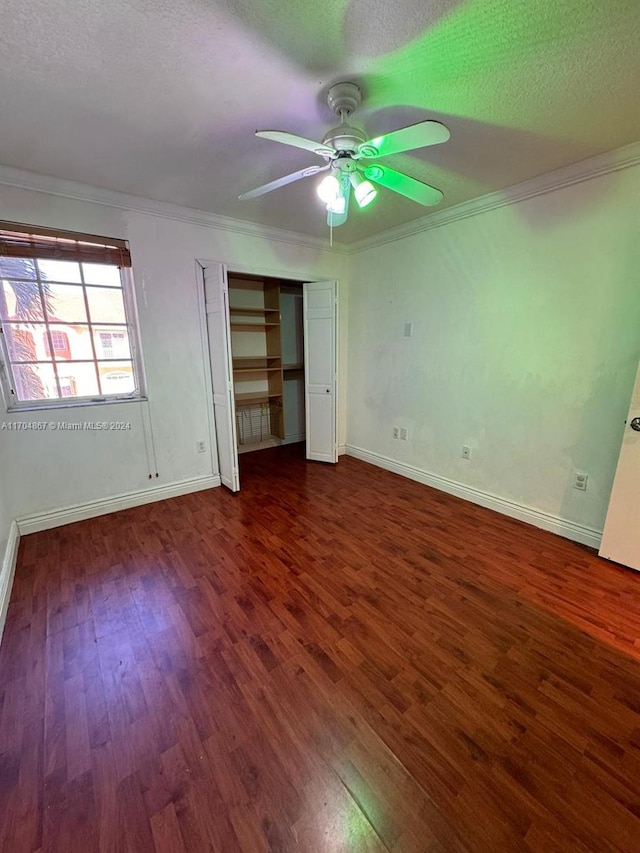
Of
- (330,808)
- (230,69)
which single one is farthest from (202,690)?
(230,69)

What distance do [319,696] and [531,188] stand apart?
131 inches

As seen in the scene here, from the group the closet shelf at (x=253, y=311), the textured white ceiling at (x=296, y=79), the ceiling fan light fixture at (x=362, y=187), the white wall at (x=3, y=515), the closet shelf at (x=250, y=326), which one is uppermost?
the textured white ceiling at (x=296, y=79)

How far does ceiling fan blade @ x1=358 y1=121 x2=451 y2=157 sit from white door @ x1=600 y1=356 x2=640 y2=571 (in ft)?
5.89

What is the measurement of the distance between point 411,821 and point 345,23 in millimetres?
2667

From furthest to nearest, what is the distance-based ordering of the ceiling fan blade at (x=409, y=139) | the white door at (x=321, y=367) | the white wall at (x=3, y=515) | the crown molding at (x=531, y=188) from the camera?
the white door at (x=321, y=367) < the white wall at (x=3, y=515) < the crown molding at (x=531, y=188) < the ceiling fan blade at (x=409, y=139)

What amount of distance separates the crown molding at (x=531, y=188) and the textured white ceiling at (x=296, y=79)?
0.32 feet

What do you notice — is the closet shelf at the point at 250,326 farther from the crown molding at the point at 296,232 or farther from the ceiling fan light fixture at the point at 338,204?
the ceiling fan light fixture at the point at 338,204

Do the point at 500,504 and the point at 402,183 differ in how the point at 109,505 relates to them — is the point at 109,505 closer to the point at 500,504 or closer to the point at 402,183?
the point at 402,183

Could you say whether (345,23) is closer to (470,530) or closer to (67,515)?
(470,530)

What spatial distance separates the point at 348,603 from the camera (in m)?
1.92

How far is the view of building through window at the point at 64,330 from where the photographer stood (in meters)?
2.44

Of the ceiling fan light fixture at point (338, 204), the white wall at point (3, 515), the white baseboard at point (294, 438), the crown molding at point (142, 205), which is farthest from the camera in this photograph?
the white baseboard at point (294, 438)

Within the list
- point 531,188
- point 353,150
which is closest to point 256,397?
point 353,150

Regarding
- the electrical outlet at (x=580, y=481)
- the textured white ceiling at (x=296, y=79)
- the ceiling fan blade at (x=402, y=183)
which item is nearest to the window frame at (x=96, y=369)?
the textured white ceiling at (x=296, y=79)
